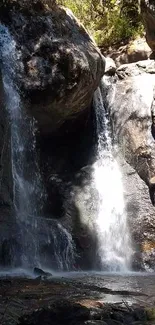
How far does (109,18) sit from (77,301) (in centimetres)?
1467

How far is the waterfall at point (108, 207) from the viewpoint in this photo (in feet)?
39.8

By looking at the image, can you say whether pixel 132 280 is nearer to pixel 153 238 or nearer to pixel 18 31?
pixel 153 238

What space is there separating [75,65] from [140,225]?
459cm

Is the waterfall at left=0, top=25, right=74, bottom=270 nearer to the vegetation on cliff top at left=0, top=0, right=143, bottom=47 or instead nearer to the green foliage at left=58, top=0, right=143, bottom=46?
the vegetation on cliff top at left=0, top=0, right=143, bottom=47

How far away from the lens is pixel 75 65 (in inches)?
478

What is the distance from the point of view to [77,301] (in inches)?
261

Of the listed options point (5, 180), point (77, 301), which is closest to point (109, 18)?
point (5, 180)

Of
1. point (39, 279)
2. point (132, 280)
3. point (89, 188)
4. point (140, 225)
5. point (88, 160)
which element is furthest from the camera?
point (88, 160)

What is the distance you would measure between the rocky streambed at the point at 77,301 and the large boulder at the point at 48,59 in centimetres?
461

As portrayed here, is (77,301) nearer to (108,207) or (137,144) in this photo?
(108,207)

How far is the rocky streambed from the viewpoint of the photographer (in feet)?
18.1

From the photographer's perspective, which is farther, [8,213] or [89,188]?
[89,188]

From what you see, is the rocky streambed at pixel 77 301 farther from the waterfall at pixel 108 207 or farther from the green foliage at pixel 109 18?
the green foliage at pixel 109 18

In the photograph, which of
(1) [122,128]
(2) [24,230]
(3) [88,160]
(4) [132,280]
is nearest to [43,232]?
(2) [24,230]
